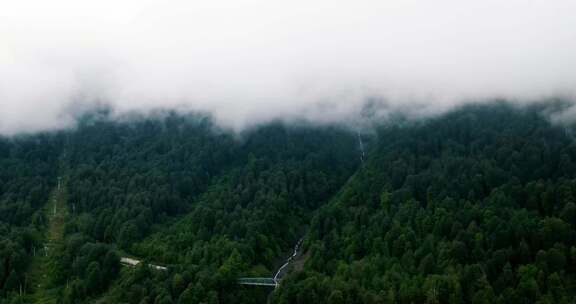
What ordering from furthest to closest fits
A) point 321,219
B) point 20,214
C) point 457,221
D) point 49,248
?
1. point 20,214
2. point 49,248
3. point 321,219
4. point 457,221

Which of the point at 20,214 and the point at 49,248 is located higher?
the point at 20,214

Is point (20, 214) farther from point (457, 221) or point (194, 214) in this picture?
point (457, 221)

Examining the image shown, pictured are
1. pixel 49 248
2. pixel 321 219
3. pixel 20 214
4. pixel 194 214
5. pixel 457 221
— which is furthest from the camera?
pixel 20 214

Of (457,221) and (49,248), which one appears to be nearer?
(457,221)

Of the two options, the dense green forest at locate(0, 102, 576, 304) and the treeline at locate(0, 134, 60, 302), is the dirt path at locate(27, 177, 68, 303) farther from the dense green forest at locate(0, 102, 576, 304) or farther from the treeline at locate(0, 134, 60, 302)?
the treeline at locate(0, 134, 60, 302)

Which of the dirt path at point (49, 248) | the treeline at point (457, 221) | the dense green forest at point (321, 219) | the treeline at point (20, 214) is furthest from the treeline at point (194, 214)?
the treeline at point (457, 221)

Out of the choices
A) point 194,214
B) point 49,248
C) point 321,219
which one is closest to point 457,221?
point 321,219

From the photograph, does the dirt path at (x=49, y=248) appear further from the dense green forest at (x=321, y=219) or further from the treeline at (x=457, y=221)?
the treeline at (x=457, y=221)
